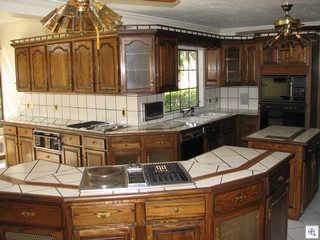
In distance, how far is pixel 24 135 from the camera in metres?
5.47

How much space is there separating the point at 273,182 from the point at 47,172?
170cm

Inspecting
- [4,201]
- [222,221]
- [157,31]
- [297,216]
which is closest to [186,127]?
[157,31]

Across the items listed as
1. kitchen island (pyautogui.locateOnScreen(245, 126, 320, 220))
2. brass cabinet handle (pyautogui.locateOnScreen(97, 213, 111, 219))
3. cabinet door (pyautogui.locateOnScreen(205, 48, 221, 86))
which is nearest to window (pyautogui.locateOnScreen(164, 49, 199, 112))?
cabinet door (pyautogui.locateOnScreen(205, 48, 221, 86))

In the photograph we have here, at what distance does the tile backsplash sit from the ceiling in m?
1.20

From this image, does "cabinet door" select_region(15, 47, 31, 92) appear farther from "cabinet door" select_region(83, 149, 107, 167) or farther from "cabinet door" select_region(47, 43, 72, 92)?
"cabinet door" select_region(83, 149, 107, 167)

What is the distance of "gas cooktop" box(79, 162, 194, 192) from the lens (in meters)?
2.26

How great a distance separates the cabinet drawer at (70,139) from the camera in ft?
15.7

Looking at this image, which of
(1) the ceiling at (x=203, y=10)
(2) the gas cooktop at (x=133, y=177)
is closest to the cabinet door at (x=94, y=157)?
(1) the ceiling at (x=203, y=10)

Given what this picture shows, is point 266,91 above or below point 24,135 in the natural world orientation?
above

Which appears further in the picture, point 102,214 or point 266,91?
point 266,91

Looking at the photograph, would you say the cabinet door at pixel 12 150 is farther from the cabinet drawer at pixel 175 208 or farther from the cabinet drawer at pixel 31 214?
the cabinet drawer at pixel 175 208

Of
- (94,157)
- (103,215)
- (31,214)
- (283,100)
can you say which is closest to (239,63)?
(283,100)

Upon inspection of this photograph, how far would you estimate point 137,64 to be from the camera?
4664 millimetres

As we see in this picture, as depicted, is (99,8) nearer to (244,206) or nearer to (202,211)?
(202,211)
